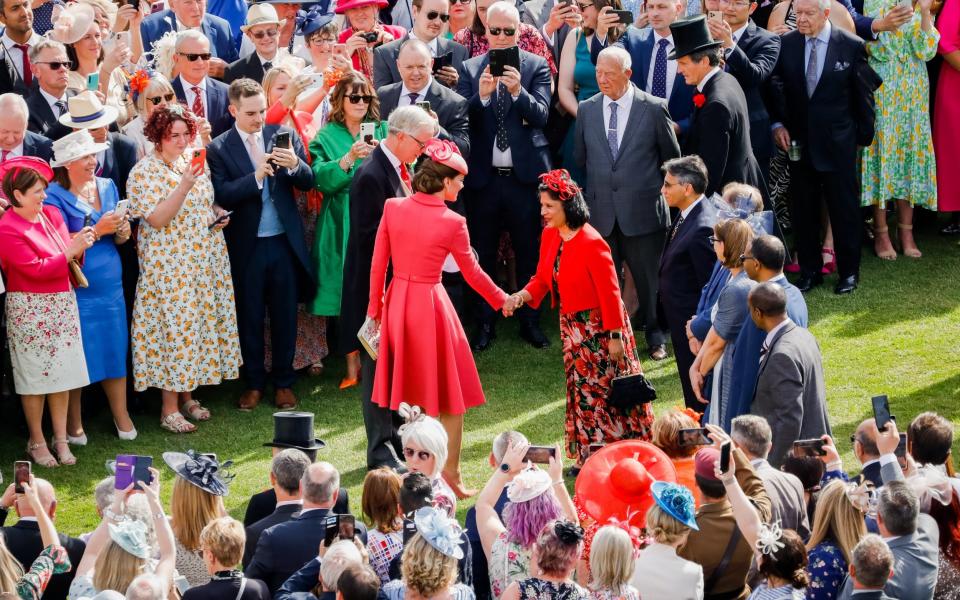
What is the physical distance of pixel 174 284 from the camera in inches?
374

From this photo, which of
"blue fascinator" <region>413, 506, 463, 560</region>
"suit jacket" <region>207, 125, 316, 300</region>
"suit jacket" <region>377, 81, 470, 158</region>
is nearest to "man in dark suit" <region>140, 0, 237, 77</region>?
"suit jacket" <region>207, 125, 316, 300</region>

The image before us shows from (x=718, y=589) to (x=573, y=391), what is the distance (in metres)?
2.95

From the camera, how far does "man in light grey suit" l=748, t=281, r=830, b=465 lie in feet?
23.5

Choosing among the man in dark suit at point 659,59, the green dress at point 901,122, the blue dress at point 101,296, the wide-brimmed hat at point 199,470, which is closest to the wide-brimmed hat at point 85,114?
the blue dress at point 101,296

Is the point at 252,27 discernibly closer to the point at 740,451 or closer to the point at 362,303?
Result: the point at 362,303

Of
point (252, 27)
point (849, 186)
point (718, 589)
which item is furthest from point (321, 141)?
point (718, 589)

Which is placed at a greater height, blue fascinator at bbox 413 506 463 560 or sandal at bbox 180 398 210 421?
blue fascinator at bbox 413 506 463 560

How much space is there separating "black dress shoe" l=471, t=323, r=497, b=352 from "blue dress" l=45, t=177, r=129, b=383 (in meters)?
2.95

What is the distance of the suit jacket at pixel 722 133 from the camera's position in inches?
396

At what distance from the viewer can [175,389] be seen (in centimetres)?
959

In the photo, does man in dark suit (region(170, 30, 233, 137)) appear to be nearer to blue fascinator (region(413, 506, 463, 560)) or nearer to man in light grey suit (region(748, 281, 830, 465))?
man in light grey suit (region(748, 281, 830, 465))

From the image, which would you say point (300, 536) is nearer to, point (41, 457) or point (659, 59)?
point (41, 457)

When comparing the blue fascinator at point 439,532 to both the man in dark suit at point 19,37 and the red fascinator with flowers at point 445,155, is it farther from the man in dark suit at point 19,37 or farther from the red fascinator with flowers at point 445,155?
the man in dark suit at point 19,37

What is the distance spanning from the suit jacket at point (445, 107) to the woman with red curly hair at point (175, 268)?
1.64 metres
